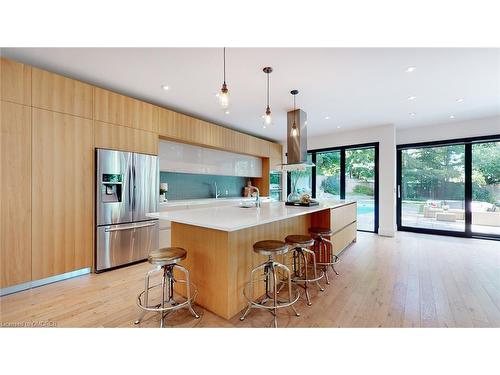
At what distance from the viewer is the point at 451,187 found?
5168mm

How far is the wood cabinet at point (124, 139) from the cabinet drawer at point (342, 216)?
121 inches

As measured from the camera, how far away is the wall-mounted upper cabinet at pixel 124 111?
2.99 metres

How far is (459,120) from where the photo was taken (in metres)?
4.94

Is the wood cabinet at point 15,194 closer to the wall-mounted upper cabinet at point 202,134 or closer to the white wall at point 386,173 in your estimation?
the wall-mounted upper cabinet at point 202,134

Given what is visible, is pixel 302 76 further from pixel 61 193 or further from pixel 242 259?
pixel 61 193

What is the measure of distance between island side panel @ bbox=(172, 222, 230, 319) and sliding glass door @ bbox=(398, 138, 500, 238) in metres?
5.63

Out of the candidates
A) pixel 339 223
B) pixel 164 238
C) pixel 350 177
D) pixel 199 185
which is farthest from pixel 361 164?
pixel 164 238

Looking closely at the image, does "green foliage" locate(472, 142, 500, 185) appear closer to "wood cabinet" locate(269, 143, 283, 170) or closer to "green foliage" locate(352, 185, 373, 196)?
"green foliage" locate(352, 185, 373, 196)

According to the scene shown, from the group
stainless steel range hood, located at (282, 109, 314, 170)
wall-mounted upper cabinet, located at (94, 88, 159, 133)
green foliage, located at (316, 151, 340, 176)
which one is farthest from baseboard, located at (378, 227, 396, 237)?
wall-mounted upper cabinet, located at (94, 88, 159, 133)

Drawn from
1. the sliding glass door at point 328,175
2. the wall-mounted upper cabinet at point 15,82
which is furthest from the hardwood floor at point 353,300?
the sliding glass door at point 328,175

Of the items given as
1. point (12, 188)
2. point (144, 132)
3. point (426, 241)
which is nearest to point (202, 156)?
point (144, 132)

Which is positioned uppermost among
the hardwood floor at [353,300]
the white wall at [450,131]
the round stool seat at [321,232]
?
the white wall at [450,131]
